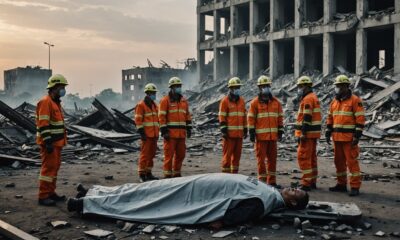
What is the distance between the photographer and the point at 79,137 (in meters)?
13.6

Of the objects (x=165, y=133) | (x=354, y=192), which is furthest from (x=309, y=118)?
(x=165, y=133)

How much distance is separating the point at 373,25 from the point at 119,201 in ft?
68.5

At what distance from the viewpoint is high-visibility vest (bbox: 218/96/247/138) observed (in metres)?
7.98

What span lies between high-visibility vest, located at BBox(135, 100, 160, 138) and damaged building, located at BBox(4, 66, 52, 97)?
5347 cm

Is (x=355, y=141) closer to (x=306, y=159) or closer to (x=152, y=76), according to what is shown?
(x=306, y=159)

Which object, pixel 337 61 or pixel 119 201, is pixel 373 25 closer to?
pixel 337 61

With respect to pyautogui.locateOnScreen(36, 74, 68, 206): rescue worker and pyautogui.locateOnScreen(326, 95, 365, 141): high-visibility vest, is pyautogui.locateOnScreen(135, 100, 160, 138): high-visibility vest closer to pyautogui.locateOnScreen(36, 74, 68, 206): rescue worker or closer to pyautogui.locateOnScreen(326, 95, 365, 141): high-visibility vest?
pyautogui.locateOnScreen(36, 74, 68, 206): rescue worker

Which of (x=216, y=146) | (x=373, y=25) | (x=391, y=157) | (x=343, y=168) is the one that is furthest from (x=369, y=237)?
(x=373, y=25)

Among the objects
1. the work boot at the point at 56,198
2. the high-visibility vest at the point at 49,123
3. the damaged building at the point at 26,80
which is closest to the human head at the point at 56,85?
the high-visibility vest at the point at 49,123

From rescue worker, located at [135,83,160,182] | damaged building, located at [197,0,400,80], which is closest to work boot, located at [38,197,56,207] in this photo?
rescue worker, located at [135,83,160,182]

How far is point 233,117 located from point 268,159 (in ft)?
3.66

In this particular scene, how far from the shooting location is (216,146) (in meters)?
14.5

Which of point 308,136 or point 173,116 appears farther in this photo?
point 173,116

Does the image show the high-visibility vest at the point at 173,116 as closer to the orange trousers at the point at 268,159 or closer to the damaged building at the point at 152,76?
the orange trousers at the point at 268,159
